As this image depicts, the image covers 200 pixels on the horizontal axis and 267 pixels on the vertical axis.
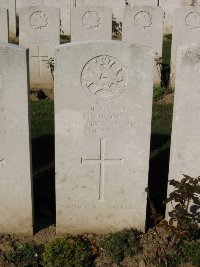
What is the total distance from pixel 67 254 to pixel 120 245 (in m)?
0.57

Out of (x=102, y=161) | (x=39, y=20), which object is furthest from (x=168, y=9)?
(x=102, y=161)

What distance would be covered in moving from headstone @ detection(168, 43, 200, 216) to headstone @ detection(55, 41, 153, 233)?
0.95ft

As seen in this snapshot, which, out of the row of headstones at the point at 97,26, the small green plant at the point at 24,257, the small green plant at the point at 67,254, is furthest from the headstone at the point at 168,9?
the small green plant at the point at 24,257

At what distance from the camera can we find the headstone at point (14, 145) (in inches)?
185

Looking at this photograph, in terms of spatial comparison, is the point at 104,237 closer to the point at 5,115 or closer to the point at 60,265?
the point at 60,265

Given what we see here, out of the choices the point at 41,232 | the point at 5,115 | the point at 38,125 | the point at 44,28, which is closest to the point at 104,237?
the point at 41,232

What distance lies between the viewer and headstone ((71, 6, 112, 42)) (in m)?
10.8

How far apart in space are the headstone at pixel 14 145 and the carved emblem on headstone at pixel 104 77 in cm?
62

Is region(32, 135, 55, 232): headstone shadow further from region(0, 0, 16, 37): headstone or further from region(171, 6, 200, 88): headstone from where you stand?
region(0, 0, 16, 37): headstone

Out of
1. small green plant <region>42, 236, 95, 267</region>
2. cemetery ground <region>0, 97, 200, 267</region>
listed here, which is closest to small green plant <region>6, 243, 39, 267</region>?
cemetery ground <region>0, 97, 200, 267</region>

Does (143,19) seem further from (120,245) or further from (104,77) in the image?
(120,245)

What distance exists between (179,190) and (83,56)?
64.1 inches

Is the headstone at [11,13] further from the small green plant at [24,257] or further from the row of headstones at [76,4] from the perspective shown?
the small green plant at [24,257]

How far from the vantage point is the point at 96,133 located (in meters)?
5.04
